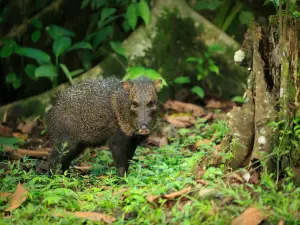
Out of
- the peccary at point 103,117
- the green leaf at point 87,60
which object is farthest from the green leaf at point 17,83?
the peccary at point 103,117

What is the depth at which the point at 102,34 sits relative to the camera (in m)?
9.39

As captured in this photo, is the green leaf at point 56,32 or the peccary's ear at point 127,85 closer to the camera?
the peccary's ear at point 127,85

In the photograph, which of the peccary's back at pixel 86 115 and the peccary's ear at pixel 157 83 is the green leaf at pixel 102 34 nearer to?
the peccary's back at pixel 86 115

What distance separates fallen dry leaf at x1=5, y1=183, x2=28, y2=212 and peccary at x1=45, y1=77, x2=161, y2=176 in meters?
1.17

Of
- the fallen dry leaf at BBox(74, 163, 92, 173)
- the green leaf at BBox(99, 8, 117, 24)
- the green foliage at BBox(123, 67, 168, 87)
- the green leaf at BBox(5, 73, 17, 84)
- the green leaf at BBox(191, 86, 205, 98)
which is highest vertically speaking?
Result: the green leaf at BBox(99, 8, 117, 24)

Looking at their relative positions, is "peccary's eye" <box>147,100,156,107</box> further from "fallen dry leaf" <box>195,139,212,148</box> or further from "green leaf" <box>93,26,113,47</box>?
"green leaf" <box>93,26,113,47</box>

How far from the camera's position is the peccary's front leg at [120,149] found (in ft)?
20.7

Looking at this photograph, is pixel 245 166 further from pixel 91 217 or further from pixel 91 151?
pixel 91 151

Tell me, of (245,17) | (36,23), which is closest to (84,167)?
(36,23)

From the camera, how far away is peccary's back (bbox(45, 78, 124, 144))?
21.4ft

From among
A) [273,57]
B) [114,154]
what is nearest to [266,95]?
[273,57]

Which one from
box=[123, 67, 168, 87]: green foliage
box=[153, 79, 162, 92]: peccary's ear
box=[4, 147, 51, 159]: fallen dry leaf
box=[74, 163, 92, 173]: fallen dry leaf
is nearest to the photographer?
box=[153, 79, 162, 92]: peccary's ear

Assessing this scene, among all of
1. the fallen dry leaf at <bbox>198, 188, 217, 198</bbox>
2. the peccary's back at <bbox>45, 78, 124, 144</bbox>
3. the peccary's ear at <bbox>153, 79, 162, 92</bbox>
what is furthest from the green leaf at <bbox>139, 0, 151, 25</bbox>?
the fallen dry leaf at <bbox>198, 188, 217, 198</bbox>

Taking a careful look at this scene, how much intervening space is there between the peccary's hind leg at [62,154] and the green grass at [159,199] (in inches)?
17.1
